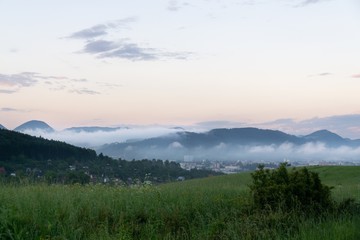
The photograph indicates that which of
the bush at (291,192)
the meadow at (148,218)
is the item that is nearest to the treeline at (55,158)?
the meadow at (148,218)

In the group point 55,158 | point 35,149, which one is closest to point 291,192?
point 55,158

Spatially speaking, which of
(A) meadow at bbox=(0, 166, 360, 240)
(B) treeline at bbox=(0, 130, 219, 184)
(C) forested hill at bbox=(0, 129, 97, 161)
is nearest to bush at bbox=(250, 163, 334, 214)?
(A) meadow at bbox=(0, 166, 360, 240)

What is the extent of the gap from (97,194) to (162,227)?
2996 mm

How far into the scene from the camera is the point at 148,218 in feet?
34.2

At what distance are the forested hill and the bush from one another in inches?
1096

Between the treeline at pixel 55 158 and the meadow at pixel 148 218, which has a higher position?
the treeline at pixel 55 158

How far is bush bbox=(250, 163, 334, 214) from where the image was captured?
11016mm

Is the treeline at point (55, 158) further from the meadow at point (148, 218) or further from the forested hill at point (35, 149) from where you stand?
the meadow at point (148, 218)

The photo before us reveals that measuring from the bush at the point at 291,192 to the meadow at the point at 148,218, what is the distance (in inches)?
14.6

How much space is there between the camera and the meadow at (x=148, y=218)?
875 cm

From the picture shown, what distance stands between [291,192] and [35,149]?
110 feet

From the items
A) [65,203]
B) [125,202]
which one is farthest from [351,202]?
[65,203]

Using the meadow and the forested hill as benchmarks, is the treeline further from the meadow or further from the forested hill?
the meadow

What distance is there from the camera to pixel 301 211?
10.6 meters
